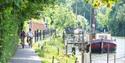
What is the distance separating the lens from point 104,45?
60.2 meters

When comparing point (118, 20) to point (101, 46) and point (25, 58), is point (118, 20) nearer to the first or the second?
point (101, 46)

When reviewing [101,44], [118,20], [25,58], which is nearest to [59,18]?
[101,44]

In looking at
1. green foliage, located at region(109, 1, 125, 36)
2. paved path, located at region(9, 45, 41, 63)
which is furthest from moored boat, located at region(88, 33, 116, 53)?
green foliage, located at region(109, 1, 125, 36)

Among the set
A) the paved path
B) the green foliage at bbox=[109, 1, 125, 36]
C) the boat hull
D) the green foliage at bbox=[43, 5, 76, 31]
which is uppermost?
the paved path

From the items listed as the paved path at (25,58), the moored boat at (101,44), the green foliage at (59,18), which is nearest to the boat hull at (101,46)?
the moored boat at (101,44)

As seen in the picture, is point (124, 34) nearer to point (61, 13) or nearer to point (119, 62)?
point (61, 13)

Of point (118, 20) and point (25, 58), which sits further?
point (118, 20)

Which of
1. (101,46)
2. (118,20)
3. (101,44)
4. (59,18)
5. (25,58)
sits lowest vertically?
(118,20)

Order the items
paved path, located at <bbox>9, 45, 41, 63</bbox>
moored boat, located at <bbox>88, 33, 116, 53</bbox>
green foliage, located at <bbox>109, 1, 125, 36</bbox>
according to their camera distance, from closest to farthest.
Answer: paved path, located at <bbox>9, 45, 41, 63</bbox>, moored boat, located at <bbox>88, 33, 116, 53</bbox>, green foliage, located at <bbox>109, 1, 125, 36</bbox>

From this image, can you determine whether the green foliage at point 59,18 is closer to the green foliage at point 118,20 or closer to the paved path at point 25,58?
the paved path at point 25,58

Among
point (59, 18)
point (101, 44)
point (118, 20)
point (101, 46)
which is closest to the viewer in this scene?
point (101, 44)

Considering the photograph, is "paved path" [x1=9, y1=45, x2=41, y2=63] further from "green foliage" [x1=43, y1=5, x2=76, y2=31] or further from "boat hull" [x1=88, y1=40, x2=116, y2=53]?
"green foliage" [x1=43, y1=5, x2=76, y2=31]

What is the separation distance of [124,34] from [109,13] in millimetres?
6433

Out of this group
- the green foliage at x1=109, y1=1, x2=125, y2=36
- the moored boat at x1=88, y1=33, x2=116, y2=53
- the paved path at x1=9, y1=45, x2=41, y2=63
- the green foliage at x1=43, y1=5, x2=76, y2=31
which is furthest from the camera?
the green foliage at x1=109, y1=1, x2=125, y2=36
